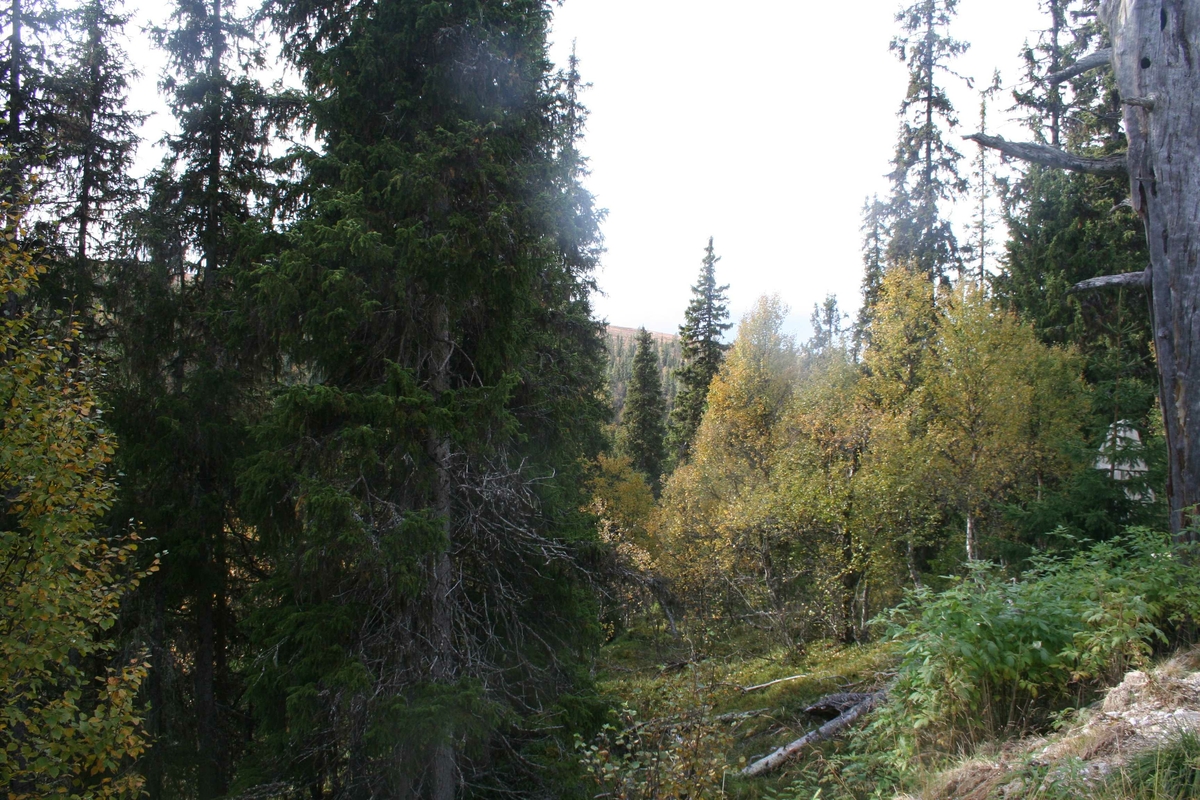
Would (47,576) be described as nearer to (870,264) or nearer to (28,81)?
(28,81)

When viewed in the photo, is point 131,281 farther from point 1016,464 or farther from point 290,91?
point 1016,464

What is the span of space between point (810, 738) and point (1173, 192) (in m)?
6.98

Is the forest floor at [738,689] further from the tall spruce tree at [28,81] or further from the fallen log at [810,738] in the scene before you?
the tall spruce tree at [28,81]

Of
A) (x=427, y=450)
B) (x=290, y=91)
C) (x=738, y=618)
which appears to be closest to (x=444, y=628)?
(x=427, y=450)

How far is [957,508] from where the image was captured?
52.7 ft

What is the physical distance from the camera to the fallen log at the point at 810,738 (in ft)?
27.1

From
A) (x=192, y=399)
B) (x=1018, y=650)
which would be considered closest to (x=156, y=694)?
(x=192, y=399)

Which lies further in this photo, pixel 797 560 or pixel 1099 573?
pixel 797 560

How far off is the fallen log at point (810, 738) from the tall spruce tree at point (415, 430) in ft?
9.43

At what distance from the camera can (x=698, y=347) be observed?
31656 mm

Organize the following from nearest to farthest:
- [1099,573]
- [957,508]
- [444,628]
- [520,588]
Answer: [1099,573]
[444,628]
[520,588]
[957,508]

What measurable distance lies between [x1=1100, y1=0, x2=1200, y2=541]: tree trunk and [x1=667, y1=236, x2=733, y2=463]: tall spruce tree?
23.8m

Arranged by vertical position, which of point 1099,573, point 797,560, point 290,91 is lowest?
point 797,560

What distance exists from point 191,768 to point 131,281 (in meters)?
7.12
